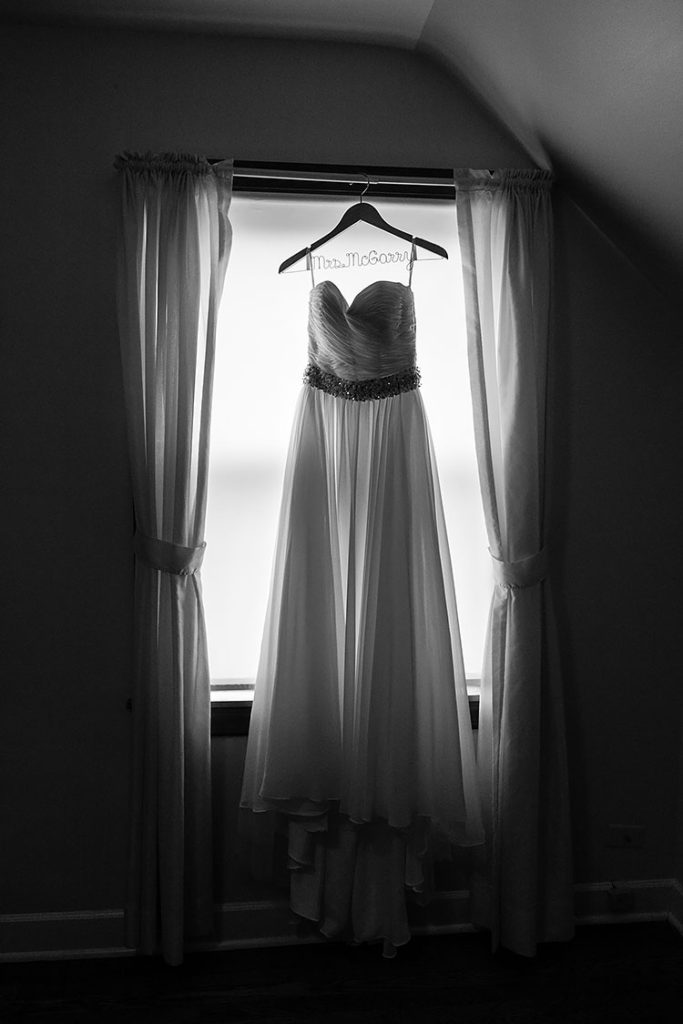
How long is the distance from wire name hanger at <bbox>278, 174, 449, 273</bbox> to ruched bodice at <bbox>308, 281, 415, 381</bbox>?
0.37ft

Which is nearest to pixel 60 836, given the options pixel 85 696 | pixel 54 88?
pixel 85 696

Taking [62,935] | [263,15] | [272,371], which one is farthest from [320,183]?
[62,935]

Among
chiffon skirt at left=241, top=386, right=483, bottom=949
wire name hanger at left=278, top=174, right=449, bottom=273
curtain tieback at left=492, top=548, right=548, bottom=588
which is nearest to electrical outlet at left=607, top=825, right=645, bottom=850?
chiffon skirt at left=241, top=386, right=483, bottom=949

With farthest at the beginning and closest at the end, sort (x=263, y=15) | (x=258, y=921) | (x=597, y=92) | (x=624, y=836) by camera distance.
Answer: (x=624, y=836)
(x=258, y=921)
(x=263, y=15)
(x=597, y=92)

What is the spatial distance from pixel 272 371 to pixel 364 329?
36cm

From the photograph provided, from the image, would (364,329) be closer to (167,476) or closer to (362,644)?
(167,476)

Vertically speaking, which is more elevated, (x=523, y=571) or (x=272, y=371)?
(x=272, y=371)

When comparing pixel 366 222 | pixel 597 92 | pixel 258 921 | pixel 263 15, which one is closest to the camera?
pixel 597 92

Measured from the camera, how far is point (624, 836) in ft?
8.42

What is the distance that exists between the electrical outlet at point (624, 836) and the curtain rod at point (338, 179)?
6.30 feet

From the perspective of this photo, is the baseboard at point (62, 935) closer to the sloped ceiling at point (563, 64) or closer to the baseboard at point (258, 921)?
the baseboard at point (258, 921)

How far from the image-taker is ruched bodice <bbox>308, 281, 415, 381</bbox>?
2260 mm

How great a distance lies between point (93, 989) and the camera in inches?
88.0

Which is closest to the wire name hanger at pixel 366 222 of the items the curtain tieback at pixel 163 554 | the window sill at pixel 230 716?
the curtain tieback at pixel 163 554
